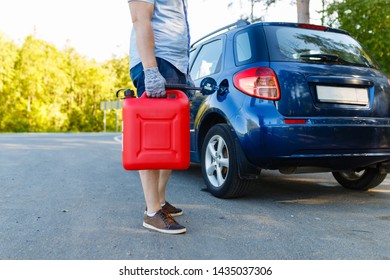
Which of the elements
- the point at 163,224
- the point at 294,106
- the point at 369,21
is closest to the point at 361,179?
the point at 294,106

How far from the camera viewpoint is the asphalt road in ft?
8.61

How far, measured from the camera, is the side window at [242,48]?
3.89 metres

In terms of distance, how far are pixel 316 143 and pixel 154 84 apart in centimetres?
151

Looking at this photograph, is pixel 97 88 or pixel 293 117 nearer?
pixel 293 117

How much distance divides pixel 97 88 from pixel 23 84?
8.41m

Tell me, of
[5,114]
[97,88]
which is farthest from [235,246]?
[97,88]

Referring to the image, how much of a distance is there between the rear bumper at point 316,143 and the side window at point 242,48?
70cm

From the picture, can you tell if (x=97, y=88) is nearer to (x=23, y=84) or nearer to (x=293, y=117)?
(x=23, y=84)

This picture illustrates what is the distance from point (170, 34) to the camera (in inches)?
123

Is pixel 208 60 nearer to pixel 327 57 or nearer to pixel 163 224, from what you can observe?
pixel 327 57

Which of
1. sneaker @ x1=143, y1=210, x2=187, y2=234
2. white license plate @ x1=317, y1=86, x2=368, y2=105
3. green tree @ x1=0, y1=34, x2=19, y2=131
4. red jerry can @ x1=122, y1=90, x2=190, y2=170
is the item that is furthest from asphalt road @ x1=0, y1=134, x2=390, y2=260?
green tree @ x1=0, y1=34, x2=19, y2=131

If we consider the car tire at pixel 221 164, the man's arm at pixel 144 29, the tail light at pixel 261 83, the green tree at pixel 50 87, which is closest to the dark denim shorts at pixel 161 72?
the man's arm at pixel 144 29

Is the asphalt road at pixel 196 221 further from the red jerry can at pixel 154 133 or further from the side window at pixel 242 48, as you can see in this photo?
the side window at pixel 242 48

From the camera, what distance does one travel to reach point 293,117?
11.6 feet
